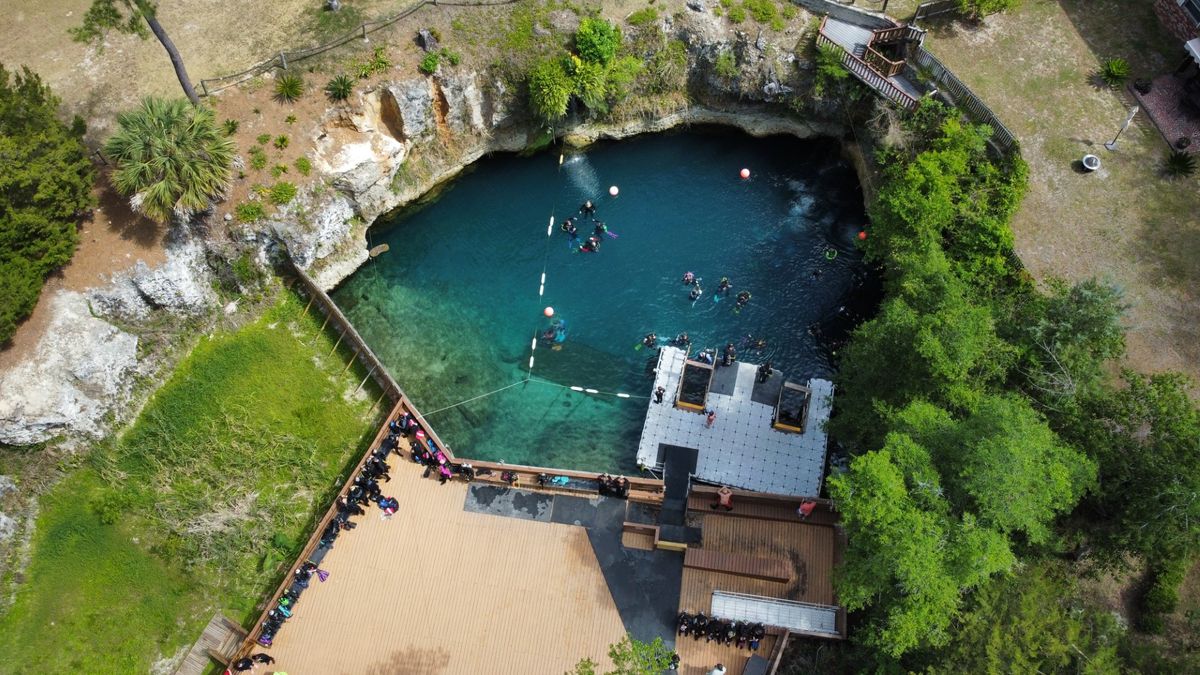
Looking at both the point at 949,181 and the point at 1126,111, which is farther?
the point at 1126,111

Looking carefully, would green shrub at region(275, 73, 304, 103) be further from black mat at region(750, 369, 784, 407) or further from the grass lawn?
black mat at region(750, 369, 784, 407)

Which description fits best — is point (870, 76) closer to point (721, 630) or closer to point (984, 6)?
point (984, 6)

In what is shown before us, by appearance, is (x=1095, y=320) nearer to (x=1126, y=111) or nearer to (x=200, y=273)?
(x=1126, y=111)

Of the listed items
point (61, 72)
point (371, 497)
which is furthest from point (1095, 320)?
point (61, 72)

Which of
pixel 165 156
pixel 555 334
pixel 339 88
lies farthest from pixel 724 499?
pixel 165 156

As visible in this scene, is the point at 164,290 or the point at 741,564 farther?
the point at 164,290
